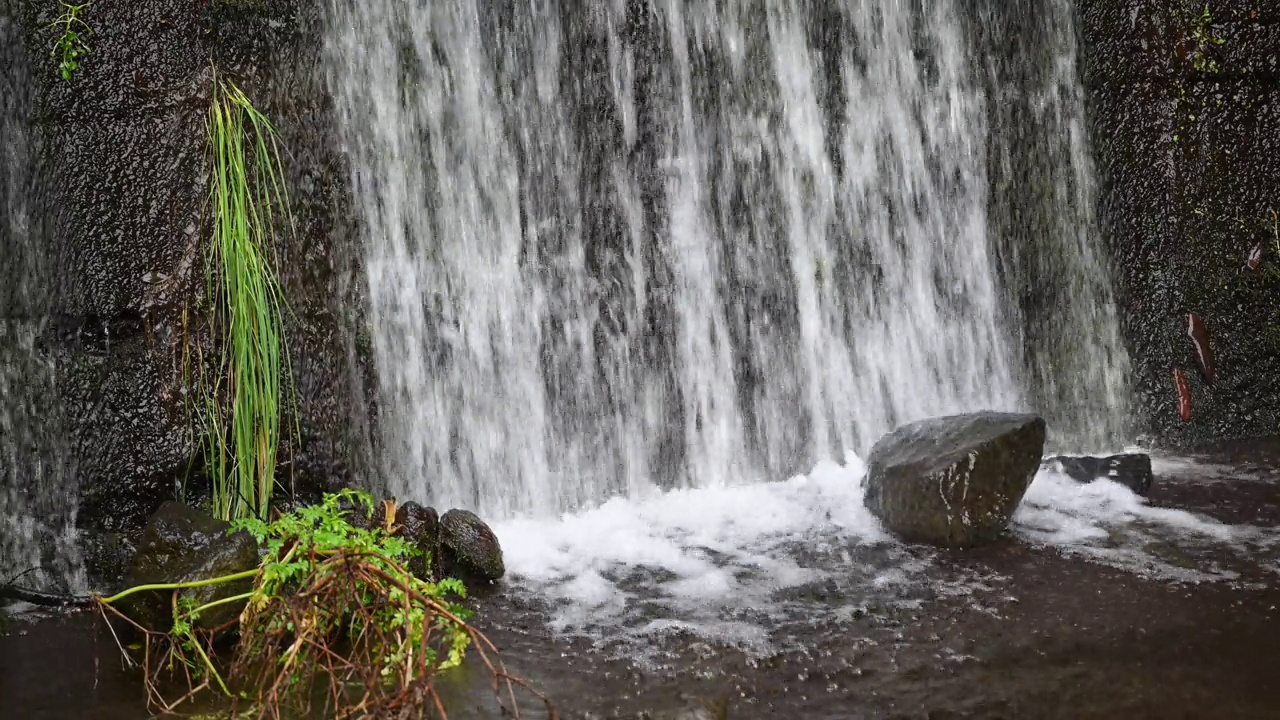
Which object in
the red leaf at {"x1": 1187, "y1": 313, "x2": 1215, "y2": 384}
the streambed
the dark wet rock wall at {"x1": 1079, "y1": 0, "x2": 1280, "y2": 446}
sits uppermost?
the dark wet rock wall at {"x1": 1079, "y1": 0, "x2": 1280, "y2": 446}

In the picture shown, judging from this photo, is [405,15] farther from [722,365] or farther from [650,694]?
[650,694]

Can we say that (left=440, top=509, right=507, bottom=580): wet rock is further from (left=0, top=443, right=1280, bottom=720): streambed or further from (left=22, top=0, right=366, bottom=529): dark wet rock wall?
(left=22, top=0, right=366, bottom=529): dark wet rock wall

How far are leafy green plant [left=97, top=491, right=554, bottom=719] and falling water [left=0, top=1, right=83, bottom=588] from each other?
1.18m

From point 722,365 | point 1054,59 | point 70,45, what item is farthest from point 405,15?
point 1054,59

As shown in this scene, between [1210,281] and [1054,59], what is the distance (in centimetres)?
155

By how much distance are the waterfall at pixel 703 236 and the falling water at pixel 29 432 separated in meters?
1.34

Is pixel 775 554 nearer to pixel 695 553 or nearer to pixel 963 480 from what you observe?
pixel 695 553

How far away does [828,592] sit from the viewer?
4188 mm

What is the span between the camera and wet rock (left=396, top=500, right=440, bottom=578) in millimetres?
4273

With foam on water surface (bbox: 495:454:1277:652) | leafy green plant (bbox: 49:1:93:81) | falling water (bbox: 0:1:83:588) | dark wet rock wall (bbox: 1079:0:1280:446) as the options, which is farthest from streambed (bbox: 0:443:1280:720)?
leafy green plant (bbox: 49:1:93:81)

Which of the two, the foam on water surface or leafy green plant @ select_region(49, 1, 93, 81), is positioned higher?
leafy green plant @ select_region(49, 1, 93, 81)

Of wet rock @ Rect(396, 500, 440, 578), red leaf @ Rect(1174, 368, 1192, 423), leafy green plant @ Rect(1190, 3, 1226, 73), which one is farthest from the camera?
red leaf @ Rect(1174, 368, 1192, 423)

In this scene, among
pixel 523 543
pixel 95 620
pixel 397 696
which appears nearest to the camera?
pixel 397 696

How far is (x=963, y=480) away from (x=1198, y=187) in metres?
2.78
